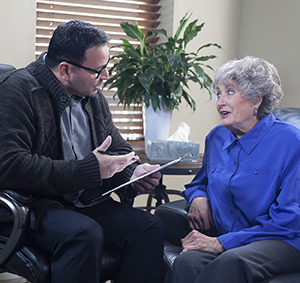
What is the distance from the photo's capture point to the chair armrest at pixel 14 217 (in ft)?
4.19

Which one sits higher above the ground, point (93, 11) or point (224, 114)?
point (93, 11)

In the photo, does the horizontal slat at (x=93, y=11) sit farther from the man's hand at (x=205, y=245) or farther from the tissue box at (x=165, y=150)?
the man's hand at (x=205, y=245)

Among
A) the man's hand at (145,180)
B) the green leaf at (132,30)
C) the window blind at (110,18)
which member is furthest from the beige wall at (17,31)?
the man's hand at (145,180)

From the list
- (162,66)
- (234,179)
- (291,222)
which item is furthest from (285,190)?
(162,66)

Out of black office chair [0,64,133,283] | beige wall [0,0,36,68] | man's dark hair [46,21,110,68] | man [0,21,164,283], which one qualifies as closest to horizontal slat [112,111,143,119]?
beige wall [0,0,36,68]

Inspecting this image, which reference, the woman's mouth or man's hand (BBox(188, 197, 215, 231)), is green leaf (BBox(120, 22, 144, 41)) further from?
man's hand (BBox(188, 197, 215, 231))

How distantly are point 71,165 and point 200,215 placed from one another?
1.86ft

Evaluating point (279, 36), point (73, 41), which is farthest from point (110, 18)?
point (73, 41)

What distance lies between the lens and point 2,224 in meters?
1.34

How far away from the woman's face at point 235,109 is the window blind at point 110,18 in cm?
126

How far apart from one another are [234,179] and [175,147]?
0.70 metres

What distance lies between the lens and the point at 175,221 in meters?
1.67

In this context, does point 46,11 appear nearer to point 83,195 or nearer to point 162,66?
point 162,66

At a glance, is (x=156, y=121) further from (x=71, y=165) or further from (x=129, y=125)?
(x=71, y=165)
